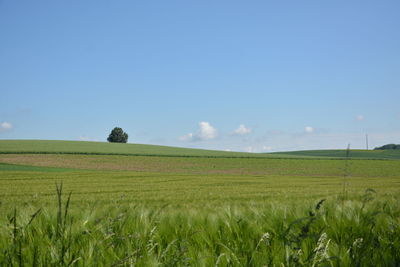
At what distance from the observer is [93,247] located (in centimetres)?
196

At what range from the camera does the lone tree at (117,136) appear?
92.8 m

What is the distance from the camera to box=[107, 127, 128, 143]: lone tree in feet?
305

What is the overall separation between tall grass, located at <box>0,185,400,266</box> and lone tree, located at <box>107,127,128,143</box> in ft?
→ 302

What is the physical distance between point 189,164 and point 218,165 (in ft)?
11.3

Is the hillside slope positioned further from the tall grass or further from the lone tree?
the tall grass

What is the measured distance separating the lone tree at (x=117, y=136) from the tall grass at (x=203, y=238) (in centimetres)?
9202

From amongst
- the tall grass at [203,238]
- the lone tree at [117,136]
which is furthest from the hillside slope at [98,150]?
the tall grass at [203,238]

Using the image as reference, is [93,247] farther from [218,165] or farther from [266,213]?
[218,165]

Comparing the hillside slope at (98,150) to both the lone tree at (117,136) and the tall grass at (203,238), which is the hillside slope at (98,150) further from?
the tall grass at (203,238)

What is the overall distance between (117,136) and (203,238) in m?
93.2

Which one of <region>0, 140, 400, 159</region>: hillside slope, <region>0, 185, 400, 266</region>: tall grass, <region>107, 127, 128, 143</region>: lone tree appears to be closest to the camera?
<region>0, 185, 400, 266</region>: tall grass

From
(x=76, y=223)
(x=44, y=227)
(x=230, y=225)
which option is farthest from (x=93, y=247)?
(x=230, y=225)

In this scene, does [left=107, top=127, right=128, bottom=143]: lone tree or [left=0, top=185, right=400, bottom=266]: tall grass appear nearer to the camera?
[left=0, top=185, right=400, bottom=266]: tall grass

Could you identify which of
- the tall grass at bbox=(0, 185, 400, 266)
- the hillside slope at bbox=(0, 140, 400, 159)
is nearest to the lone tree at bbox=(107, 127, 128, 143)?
the hillside slope at bbox=(0, 140, 400, 159)
